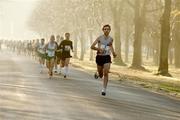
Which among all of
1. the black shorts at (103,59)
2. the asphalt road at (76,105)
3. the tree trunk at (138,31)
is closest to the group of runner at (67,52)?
the black shorts at (103,59)

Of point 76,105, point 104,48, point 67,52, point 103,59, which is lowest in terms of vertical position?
point 76,105

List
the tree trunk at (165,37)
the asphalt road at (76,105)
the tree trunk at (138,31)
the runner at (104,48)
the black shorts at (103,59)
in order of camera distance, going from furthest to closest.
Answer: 1. the tree trunk at (138,31)
2. the tree trunk at (165,37)
3. the black shorts at (103,59)
4. the runner at (104,48)
5. the asphalt road at (76,105)

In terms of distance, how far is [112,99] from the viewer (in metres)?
17.1

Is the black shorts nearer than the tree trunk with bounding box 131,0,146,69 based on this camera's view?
Yes

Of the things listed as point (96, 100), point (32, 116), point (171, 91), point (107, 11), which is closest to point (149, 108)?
point (96, 100)

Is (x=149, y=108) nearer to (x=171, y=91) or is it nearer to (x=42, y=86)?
(x=42, y=86)

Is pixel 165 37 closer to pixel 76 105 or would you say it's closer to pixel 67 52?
pixel 67 52

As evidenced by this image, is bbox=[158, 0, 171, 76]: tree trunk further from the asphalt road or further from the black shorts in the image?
the black shorts

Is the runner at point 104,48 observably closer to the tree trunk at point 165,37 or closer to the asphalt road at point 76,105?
the asphalt road at point 76,105

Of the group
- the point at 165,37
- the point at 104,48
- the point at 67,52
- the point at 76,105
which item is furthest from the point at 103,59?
the point at 165,37

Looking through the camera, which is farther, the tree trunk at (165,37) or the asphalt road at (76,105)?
the tree trunk at (165,37)

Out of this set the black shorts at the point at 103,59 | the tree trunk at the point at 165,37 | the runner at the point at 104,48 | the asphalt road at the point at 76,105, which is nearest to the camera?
the asphalt road at the point at 76,105

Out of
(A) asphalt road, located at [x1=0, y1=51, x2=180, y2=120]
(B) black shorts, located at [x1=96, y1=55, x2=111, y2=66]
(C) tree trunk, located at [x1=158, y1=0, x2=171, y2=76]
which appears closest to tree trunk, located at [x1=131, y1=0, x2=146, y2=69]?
(C) tree trunk, located at [x1=158, y1=0, x2=171, y2=76]

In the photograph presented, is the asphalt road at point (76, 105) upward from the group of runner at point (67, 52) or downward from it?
downward
